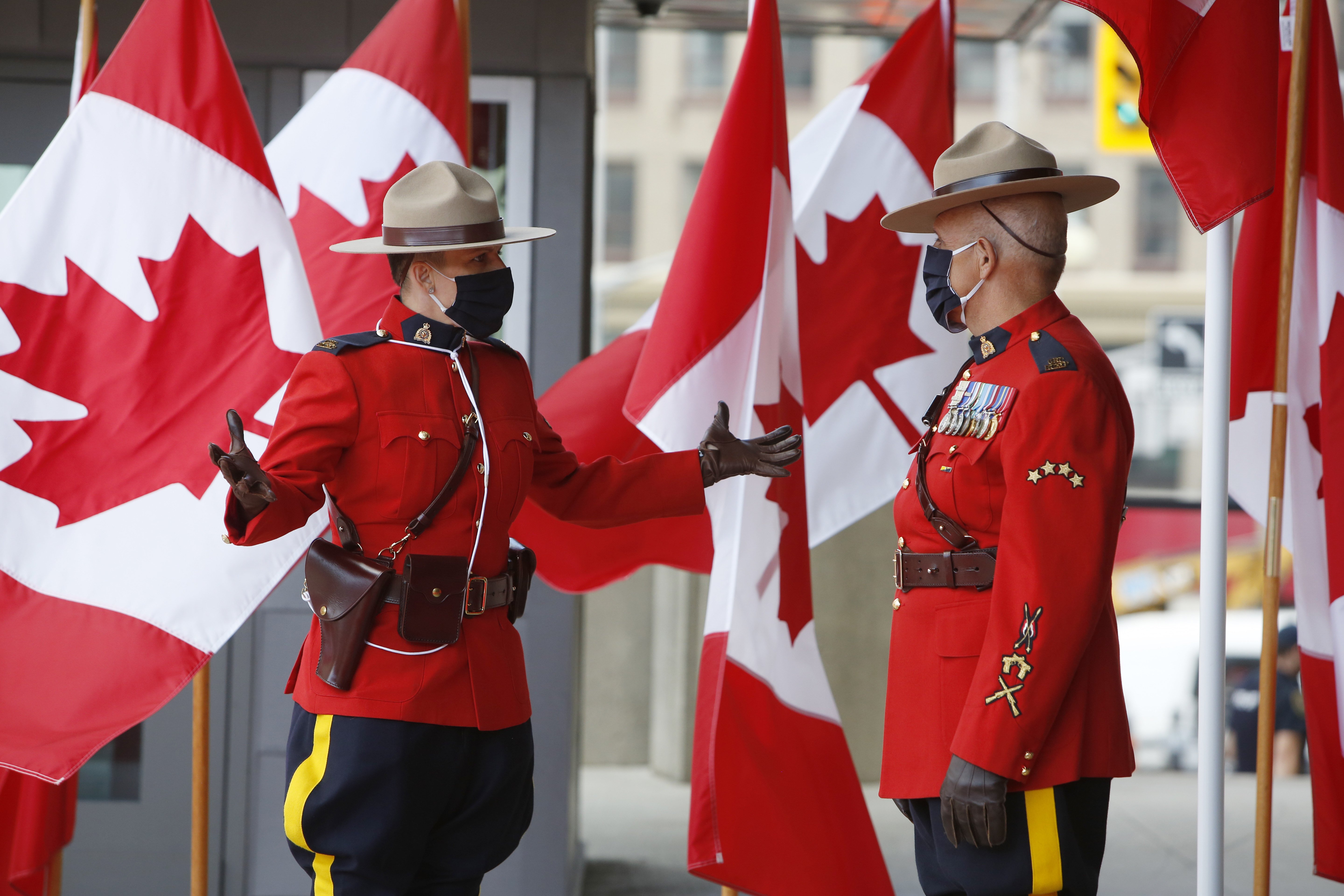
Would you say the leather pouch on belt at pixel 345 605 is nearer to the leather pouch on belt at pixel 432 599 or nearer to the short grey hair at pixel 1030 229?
the leather pouch on belt at pixel 432 599

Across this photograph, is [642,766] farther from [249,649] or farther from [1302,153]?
[1302,153]

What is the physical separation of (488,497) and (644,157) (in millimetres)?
23221

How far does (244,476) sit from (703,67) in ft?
78.8

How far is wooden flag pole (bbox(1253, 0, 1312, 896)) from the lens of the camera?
9.53 ft

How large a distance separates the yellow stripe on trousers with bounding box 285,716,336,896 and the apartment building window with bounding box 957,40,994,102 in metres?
23.7

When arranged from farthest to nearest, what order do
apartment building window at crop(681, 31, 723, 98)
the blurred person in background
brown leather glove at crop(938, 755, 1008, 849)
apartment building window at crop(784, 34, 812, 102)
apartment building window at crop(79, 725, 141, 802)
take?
1. apartment building window at crop(681, 31, 723, 98)
2. apartment building window at crop(784, 34, 812, 102)
3. the blurred person in background
4. apartment building window at crop(79, 725, 141, 802)
5. brown leather glove at crop(938, 755, 1008, 849)

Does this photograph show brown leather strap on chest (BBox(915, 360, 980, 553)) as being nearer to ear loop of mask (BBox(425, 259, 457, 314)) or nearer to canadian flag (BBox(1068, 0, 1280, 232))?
canadian flag (BBox(1068, 0, 1280, 232))

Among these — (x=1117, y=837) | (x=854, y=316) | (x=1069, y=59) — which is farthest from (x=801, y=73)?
(x=854, y=316)

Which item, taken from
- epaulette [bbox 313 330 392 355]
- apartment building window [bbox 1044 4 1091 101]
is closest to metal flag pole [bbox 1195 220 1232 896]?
epaulette [bbox 313 330 392 355]

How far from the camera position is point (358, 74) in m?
3.08

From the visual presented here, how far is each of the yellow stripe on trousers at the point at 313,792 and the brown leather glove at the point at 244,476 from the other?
0.43 meters

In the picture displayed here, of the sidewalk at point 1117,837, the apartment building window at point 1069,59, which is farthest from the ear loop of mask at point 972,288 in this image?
the apartment building window at point 1069,59

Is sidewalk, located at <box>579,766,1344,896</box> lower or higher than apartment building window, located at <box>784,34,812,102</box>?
lower

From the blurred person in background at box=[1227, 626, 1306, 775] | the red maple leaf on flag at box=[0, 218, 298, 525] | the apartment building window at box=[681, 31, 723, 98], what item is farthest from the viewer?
the apartment building window at box=[681, 31, 723, 98]
